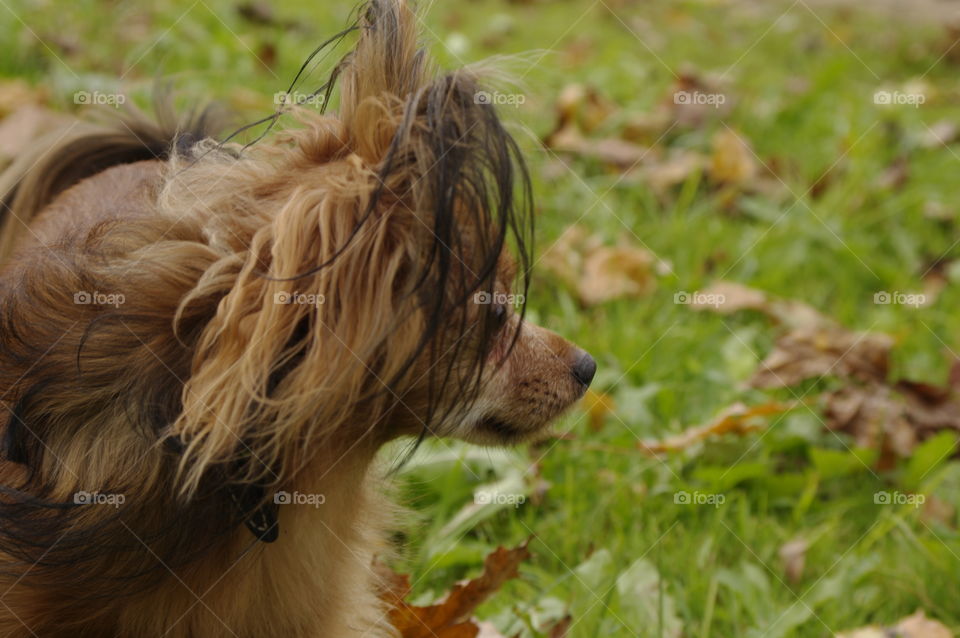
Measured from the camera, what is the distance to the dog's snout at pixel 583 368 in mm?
2572

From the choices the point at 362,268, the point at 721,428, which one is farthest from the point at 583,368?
the point at 721,428

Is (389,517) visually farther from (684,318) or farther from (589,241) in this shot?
(589,241)

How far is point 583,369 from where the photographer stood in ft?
8.48

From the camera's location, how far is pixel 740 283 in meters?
4.71

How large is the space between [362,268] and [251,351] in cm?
24

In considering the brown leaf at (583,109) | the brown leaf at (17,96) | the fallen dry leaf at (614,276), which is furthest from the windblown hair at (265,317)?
the brown leaf at (583,109)

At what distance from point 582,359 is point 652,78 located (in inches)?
184

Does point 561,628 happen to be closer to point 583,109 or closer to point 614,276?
point 614,276

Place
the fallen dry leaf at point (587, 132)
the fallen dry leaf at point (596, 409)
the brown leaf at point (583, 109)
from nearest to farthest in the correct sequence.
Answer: the fallen dry leaf at point (596, 409) → the fallen dry leaf at point (587, 132) → the brown leaf at point (583, 109)

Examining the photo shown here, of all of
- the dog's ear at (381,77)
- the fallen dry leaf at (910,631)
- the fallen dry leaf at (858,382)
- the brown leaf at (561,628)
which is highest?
the dog's ear at (381,77)

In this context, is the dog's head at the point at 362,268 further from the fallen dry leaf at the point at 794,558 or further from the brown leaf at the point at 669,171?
the brown leaf at the point at 669,171

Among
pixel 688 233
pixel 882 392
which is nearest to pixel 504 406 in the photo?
pixel 882 392

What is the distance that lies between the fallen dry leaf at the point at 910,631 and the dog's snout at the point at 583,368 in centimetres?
98

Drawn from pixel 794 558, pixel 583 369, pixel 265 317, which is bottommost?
pixel 794 558
